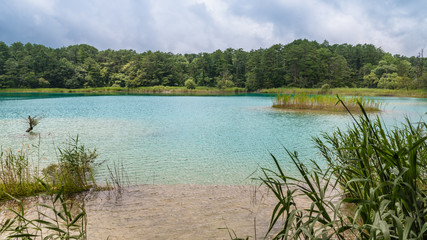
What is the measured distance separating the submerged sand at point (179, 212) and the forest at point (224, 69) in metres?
55.0

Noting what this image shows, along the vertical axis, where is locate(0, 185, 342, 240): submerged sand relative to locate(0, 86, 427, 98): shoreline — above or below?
below

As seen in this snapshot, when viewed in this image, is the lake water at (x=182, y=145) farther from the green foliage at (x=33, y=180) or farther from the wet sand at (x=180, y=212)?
the wet sand at (x=180, y=212)

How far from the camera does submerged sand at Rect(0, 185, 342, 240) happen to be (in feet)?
10.6

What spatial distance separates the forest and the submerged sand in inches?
2164

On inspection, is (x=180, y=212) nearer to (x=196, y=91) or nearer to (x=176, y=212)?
(x=176, y=212)

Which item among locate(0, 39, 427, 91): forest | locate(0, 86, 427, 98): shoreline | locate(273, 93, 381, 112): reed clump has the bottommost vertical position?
locate(273, 93, 381, 112): reed clump

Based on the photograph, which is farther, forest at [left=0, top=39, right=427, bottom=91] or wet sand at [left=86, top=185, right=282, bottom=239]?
forest at [left=0, top=39, right=427, bottom=91]

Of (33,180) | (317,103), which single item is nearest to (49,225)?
(33,180)

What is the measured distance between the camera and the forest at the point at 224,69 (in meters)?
57.9

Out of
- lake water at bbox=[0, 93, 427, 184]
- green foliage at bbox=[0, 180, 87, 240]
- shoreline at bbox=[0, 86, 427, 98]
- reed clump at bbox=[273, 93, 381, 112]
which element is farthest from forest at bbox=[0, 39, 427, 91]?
green foliage at bbox=[0, 180, 87, 240]

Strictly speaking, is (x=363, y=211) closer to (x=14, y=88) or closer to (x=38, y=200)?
(x=38, y=200)

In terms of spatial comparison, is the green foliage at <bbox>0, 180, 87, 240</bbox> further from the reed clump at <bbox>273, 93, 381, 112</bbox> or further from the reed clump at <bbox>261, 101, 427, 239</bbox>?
the reed clump at <bbox>273, 93, 381, 112</bbox>

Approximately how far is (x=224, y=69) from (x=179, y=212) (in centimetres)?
6581

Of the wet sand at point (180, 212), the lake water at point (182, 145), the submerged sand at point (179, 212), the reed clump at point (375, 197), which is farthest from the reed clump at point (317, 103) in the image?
the reed clump at point (375, 197)
